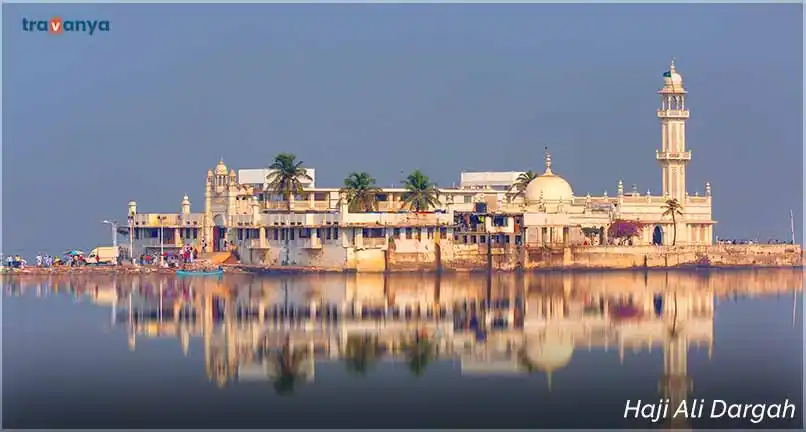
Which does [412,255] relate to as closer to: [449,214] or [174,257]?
[449,214]

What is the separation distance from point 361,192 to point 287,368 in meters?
48.2

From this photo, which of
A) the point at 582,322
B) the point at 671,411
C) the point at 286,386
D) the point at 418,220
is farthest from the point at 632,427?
the point at 418,220

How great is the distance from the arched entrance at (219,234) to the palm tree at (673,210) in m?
26.5

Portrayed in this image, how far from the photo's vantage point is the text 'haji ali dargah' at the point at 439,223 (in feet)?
293

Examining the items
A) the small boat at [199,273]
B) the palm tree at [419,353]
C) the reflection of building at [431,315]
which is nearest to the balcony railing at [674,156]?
the reflection of building at [431,315]

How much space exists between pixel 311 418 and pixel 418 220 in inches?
2061

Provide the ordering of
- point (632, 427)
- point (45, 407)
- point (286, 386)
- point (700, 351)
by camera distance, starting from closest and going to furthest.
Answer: point (632, 427) < point (45, 407) < point (286, 386) < point (700, 351)

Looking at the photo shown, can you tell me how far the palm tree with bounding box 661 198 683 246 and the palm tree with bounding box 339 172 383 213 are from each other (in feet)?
59.9

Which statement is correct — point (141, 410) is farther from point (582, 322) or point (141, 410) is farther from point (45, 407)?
point (582, 322)

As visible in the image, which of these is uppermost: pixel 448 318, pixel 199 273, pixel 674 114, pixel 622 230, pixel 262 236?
pixel 674 114

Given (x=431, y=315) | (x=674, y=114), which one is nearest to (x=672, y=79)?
(x=674, y=114)

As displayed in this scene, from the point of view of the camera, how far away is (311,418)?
3784 cm

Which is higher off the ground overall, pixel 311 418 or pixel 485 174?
pixel 485 174

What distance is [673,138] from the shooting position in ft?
342
